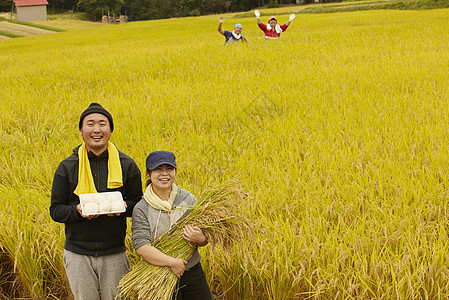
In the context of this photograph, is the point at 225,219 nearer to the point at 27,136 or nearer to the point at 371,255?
the point at 371,255

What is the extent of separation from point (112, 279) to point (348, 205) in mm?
1492

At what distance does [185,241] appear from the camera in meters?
2.00

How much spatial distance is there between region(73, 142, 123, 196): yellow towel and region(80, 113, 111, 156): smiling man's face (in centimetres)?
5

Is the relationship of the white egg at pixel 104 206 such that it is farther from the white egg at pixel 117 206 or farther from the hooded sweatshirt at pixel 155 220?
the hooded sweatshirt at pixel 155 220

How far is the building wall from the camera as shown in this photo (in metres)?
63.8

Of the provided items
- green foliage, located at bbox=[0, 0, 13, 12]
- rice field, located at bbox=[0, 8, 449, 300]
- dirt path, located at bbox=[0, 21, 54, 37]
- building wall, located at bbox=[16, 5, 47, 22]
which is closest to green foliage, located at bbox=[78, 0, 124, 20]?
building wall, located at bbox=[16, 5, 47, 22]

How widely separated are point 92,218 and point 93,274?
324mm

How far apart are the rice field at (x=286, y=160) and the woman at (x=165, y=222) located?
26 centimetres

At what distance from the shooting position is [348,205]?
257 cm

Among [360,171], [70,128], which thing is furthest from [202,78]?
[360,171]

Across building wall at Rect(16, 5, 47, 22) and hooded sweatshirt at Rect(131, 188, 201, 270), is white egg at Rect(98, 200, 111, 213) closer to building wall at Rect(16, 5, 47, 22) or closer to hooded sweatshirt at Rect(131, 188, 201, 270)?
hooded sweatshirt at Rect(131, 188, 201, 270)

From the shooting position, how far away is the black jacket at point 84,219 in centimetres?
213

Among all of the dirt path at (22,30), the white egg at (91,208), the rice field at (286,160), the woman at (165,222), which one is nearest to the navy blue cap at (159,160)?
the woman at (165,222)

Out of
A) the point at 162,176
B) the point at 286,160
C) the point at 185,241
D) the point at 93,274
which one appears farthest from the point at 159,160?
the point at 286,160
